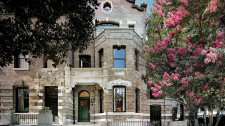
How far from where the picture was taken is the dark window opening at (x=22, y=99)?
2222 cm

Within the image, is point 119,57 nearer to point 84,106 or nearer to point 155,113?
point 84,106

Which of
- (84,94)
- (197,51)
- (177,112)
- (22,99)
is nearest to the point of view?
(197,51)

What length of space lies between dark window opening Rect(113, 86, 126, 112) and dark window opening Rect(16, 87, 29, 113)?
26.7ft

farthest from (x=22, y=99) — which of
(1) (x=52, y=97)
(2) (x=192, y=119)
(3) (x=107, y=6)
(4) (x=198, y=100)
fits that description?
(4) (x=198, y=100)

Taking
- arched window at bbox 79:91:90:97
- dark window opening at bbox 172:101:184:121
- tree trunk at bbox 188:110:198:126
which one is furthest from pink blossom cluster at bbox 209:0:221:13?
dark window opening at bbox 172:101:184:121

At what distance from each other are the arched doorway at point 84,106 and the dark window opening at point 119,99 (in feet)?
→ 12.6

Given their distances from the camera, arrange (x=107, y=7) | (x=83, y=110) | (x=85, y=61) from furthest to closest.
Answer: (x=107, y=7), (x=85, y=61), (x=83, y=110)

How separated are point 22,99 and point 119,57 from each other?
984 cm

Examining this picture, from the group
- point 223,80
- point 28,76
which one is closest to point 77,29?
point 223,80

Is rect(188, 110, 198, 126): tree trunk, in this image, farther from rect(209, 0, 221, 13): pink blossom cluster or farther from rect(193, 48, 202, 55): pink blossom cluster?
rect(209, 0, 221, 13): pink blossom cluster

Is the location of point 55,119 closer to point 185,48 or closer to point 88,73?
point 88,73

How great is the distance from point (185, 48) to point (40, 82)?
536 inches

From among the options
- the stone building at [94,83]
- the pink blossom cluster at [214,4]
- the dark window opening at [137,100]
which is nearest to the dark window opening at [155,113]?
the stone building at [94,83]

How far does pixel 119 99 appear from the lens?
21.9m
